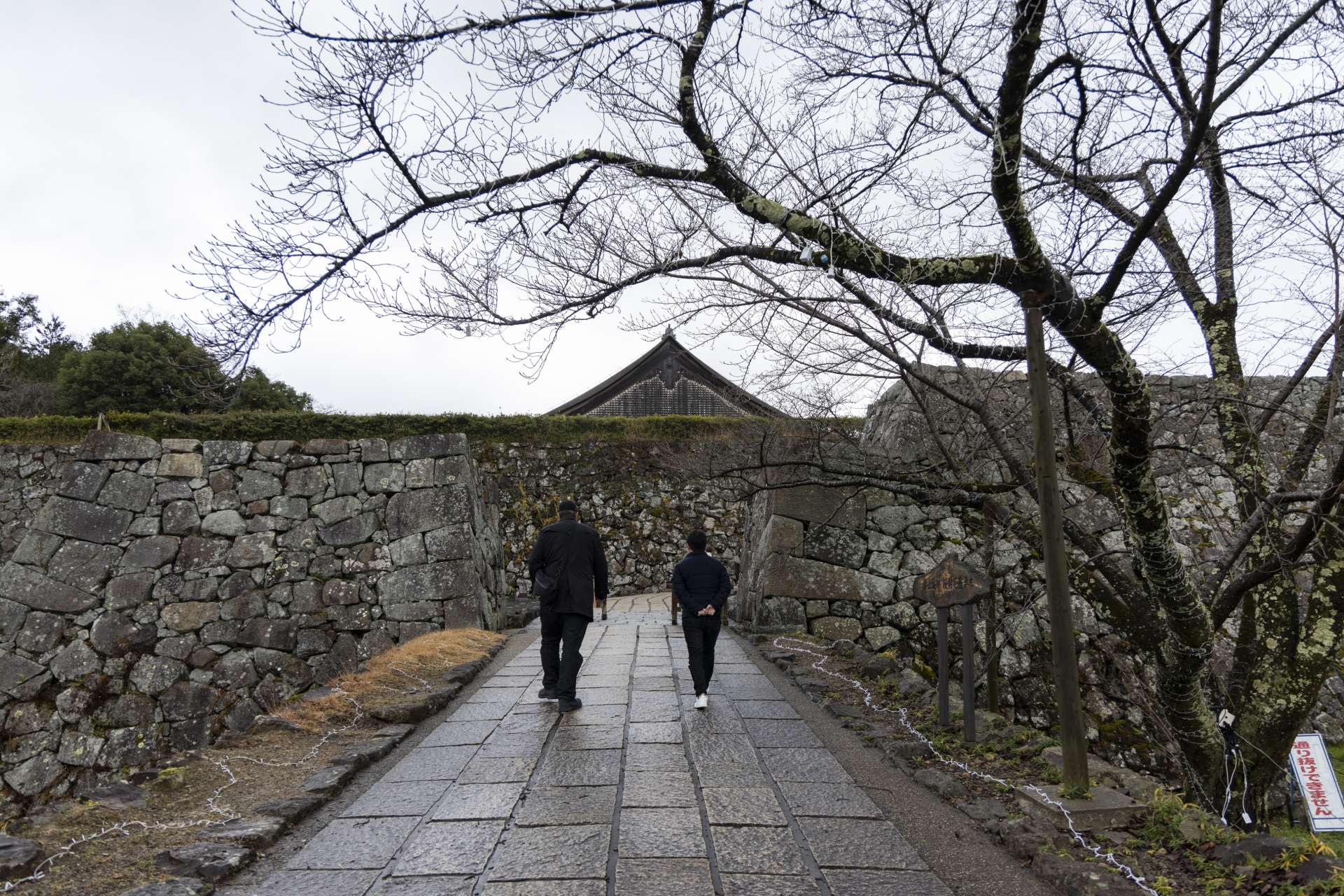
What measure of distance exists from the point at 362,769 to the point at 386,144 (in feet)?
11.1

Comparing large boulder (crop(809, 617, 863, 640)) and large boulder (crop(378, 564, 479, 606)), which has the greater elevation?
large boulder (crop(378, 564, 479, 606))

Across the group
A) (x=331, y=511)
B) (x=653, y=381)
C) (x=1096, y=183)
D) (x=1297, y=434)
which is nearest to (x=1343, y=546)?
(x=1096, y=183)

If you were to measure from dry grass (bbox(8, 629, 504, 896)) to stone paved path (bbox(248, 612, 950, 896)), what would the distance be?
1.57 ft

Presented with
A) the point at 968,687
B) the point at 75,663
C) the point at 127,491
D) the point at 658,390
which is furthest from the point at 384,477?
the point at 658,390

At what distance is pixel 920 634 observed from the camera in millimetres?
9320

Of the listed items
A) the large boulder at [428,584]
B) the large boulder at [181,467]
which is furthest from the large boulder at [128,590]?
the large boulder at [428,584]

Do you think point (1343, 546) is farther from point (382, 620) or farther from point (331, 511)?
point (331, 511)

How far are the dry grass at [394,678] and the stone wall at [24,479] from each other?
8.24 m

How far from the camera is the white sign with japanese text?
511 cm

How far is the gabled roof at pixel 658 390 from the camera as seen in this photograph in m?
19.2

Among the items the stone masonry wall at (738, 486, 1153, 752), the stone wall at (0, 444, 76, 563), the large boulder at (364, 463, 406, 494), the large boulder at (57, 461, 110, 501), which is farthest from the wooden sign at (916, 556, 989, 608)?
the stone wall at (0, 444, 76, 563)

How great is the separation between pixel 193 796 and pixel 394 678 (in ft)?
8.23

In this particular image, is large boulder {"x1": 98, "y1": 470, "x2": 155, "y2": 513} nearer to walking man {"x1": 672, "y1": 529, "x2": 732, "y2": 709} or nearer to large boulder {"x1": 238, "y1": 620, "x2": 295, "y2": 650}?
large boulder {"x1": 238, "y1": 620, "x2": 295, "y2": 650}

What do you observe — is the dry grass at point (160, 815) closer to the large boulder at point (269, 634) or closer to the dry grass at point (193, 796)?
the dry grass at point (193, 796)
